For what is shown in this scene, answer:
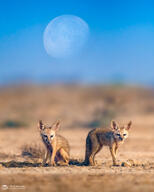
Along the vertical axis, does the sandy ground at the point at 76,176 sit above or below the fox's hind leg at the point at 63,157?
below

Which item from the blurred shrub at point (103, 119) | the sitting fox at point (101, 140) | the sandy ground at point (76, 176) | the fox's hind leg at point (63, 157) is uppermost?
the blurred shrub at point (103, 119)

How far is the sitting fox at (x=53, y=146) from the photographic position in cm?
1017

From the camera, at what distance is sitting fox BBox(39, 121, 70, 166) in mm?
10172

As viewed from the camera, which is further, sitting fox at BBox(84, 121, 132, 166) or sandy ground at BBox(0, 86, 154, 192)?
sitting fox at BBox(84, 121, 132, 166)

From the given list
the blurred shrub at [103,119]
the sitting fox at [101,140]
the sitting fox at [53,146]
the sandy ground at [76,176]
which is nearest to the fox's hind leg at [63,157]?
the sitting fox at [53,146]

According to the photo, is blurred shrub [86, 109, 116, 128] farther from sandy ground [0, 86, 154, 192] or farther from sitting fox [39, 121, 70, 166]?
sitting fox [39, 121, 70, 166]

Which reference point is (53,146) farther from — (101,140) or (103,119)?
(103,119)

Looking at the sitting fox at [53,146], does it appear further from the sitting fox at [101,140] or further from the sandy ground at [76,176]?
the sitting fox at [101,140]

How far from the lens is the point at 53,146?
10.2 meters

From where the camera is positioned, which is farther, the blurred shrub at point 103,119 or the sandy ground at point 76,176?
the blurred shrub at point 103,119

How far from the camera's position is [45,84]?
50.2 metres

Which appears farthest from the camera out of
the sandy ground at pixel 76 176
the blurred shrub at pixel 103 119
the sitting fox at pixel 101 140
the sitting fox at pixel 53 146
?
the blurred shrub at pixel 103 119

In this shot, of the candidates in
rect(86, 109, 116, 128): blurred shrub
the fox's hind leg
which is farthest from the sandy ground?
rect(86, 109, 116, 128): blurred shrub

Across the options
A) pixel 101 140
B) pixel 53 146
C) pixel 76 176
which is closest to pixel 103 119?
pixel 101 140
